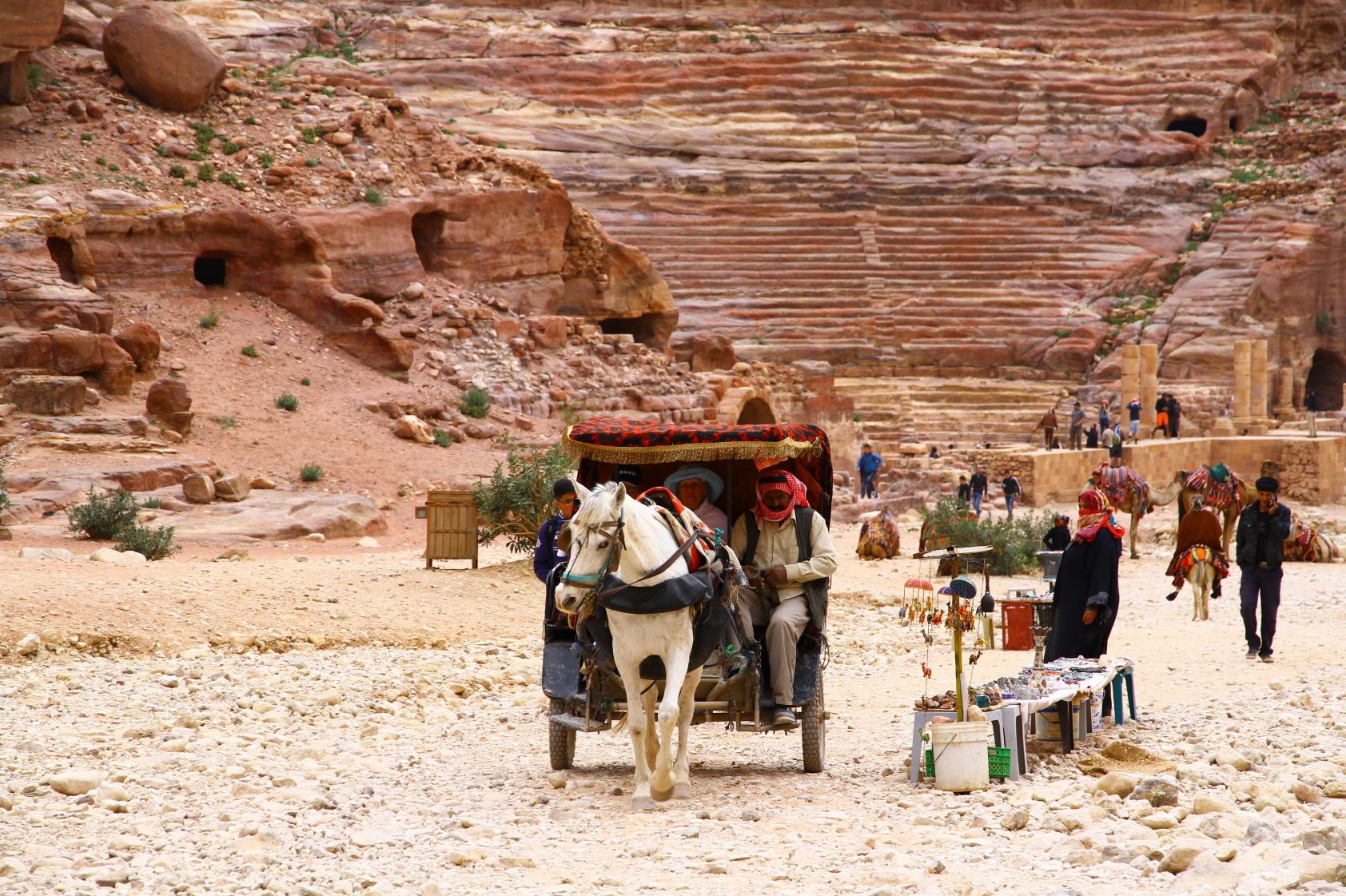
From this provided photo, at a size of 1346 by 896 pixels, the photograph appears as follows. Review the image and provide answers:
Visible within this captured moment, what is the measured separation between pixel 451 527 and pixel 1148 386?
27433 millimetres

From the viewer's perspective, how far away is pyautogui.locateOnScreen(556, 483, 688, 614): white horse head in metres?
6.79

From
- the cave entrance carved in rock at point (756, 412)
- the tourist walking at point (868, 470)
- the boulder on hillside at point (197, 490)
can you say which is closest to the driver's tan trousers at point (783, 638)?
the boulder on hillside at point (197, 490)

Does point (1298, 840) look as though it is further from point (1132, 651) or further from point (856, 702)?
point (1132, 651)

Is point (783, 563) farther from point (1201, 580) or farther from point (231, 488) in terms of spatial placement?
point (231, 488)

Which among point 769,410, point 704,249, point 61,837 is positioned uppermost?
point 704,249

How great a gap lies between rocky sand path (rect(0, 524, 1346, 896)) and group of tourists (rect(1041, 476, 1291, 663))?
708 mm

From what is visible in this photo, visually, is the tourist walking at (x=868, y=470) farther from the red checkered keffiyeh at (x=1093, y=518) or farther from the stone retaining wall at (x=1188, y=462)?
the red checkered keffiyeh at (x=1093, y=518)

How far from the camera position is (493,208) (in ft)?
100

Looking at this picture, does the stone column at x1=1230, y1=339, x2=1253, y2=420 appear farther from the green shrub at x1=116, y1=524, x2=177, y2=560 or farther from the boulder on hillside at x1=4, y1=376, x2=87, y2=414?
the green shrub at x1=116, y1=524, x2=177, y2=560

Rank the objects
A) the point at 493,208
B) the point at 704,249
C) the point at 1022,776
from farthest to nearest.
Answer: the point at 704,249 → the point at 493,208 → the point at 1022,776

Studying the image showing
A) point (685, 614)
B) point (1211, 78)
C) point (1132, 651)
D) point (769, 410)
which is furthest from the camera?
point (1211, 78)

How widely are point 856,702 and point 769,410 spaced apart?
927 inches

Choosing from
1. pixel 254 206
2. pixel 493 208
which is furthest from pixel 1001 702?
pixel 493 208

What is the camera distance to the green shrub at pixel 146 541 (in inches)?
614
